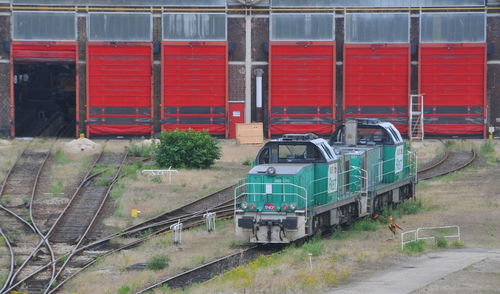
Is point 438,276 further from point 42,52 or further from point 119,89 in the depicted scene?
point 42,52

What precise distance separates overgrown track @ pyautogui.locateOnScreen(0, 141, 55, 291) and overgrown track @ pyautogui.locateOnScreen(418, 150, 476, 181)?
585 inches

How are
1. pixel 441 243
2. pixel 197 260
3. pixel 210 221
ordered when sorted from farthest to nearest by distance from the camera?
pixel 210 221
pixel 441 243
pixel 197 260

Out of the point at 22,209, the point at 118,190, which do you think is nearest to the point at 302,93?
the point at 118,190

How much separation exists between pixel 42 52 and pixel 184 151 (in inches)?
549

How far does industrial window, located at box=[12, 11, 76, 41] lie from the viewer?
50250 mm

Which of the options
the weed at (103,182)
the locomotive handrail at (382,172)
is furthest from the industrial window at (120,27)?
the locomotive handrail at (382,172)

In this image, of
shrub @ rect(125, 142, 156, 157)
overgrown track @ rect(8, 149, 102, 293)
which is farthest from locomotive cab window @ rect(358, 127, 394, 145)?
shrub @ rect(125, 142, 156, 157)

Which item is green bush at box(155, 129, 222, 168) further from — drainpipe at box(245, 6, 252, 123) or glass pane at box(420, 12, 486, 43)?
glass pane at box(420, 12, 486, 43)

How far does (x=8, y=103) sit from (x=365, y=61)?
18.5 m

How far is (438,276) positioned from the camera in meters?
18.9

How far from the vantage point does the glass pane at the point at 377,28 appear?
51.2 metres

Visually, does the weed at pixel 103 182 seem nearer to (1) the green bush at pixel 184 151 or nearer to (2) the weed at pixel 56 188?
(2) the weed at pixel 56 188

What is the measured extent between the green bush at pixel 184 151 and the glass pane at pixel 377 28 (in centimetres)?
1414

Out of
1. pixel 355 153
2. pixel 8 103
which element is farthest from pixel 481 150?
pixel 8 103
